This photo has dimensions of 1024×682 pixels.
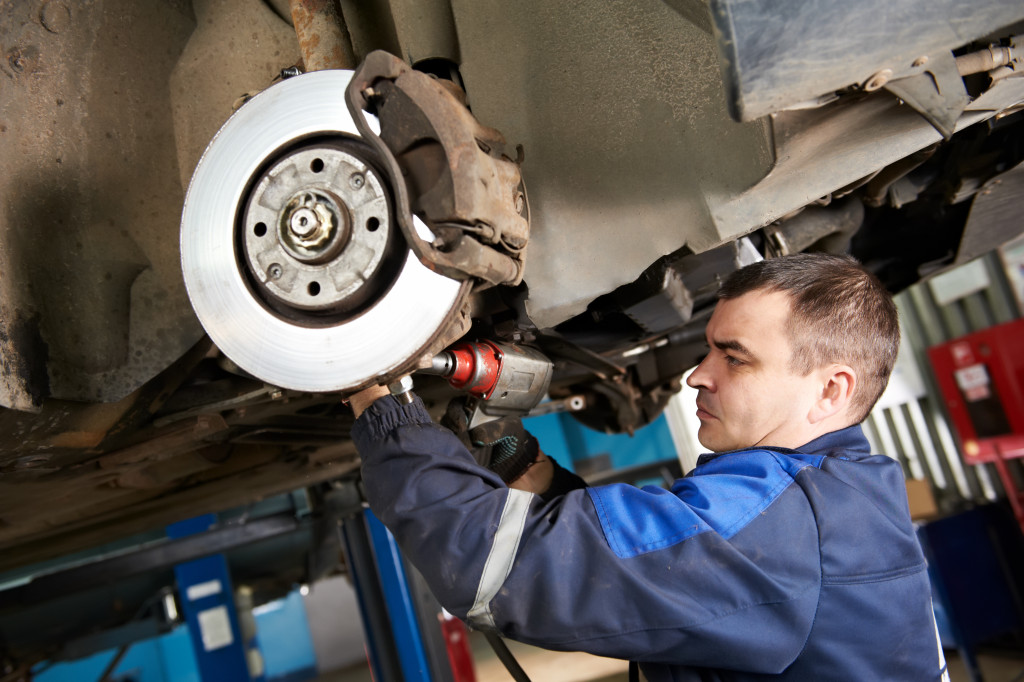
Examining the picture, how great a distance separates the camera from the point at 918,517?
3.94 metres

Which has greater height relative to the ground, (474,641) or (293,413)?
(293,413)

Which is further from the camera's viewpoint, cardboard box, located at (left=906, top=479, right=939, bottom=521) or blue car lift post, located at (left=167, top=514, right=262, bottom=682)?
cardboard box, located at (left=906, top=479, right=939, bottom=521)

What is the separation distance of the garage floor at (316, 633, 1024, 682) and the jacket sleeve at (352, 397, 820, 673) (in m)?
2.86

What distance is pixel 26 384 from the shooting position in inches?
32.2

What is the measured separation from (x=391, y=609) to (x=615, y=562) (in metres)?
1.47

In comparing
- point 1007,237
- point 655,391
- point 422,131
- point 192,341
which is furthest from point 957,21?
point 655,391

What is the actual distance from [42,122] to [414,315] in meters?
0.53

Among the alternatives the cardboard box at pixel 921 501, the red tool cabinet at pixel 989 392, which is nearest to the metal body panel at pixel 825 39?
the red tool cabinet at pixel 989 392

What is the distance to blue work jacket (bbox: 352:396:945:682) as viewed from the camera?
2.26 ft

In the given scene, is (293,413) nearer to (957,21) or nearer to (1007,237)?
(957,21)

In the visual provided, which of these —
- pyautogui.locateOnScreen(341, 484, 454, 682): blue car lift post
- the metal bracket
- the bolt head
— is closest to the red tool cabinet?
pyautogui.locateOnScreen(341, 484, 454, 682): blue car lift post

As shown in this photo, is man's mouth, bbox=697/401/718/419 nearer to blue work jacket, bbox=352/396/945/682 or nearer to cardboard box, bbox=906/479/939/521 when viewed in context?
blue work jacket, bbox=352/396/945/682

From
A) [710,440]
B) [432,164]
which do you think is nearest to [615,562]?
[710,440]

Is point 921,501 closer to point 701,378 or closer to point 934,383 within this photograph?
point 934,383
